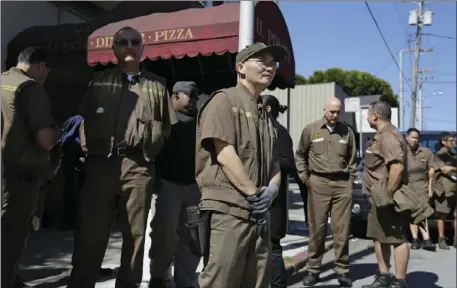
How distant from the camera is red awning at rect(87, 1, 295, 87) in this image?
6.18m

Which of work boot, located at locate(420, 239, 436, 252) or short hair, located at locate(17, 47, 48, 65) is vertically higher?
short hair, located at locate(17, 47, 48, 65)

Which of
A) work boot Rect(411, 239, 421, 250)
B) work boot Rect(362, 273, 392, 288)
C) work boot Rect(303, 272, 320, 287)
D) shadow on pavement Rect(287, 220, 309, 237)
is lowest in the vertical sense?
work boot Rect(411, 239, 421, 250)

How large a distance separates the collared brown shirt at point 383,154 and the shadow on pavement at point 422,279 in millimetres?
1534

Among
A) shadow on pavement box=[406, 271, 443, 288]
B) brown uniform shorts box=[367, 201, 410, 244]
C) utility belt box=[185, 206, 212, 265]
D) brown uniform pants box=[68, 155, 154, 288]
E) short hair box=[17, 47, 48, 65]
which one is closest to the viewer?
utility belt box=[185, 206, 212, 265]

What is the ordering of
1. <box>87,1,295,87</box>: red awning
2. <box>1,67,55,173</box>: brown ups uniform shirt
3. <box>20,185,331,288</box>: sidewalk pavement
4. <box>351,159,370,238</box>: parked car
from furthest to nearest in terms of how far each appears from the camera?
<box>351,159,370,238</box>: parked car → <box>87,1,295,87</box>: red awning → <box>20,185,331,288</box>: sidewalk pavement → <box>1,67,55,173</box>: brown ups uniform shirt

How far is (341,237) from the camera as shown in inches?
238

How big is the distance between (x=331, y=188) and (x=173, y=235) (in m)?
2.31

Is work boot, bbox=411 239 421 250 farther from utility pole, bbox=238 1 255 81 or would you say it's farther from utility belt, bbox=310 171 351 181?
utility pole, bbox=238 1 255 81

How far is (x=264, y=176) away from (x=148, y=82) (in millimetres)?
1355

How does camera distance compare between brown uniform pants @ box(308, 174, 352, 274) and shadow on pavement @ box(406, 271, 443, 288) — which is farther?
shadow on pavement @ box(406, 271, 443, 288)

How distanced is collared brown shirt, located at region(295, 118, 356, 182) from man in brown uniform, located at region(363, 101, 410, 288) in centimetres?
42

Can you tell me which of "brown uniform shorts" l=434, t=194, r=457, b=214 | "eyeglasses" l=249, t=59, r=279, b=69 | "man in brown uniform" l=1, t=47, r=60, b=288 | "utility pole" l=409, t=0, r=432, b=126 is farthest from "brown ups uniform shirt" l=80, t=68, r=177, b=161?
"utility pole" l=409, t=0, r=432, b=126

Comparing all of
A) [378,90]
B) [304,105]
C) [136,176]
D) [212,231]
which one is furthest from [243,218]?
[378,90]

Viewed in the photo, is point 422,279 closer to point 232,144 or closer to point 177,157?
point 177,157
